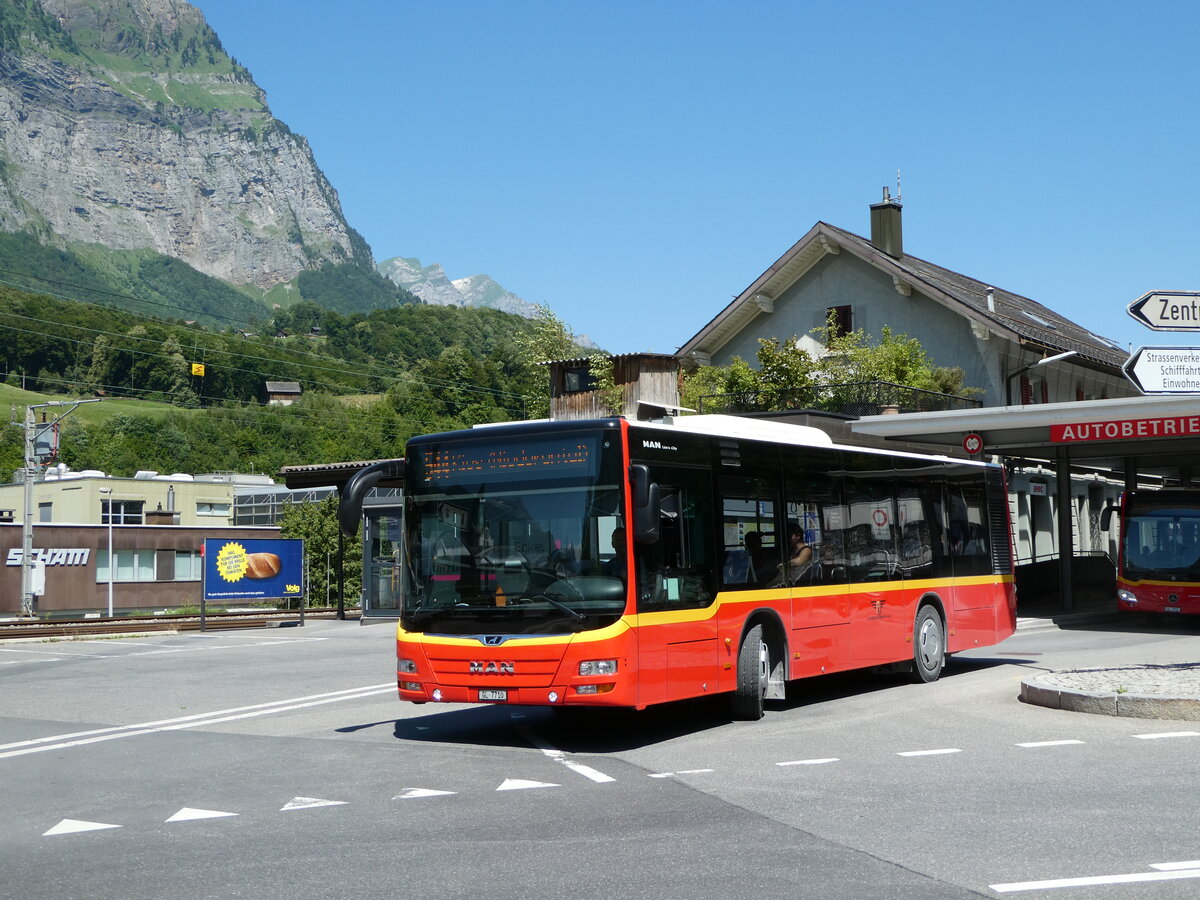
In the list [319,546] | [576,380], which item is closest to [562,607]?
[576,380]

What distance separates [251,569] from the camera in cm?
3662

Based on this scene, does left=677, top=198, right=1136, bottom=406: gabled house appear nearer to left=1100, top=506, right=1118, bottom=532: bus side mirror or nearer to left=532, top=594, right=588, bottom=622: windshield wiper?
left=1100, top=506, right=1118, bottom=532: bus side mirror

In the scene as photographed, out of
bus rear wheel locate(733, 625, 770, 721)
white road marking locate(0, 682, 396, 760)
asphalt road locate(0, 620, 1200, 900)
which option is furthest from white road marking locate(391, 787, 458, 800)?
white road marking locate(0, 682, 396, 760)

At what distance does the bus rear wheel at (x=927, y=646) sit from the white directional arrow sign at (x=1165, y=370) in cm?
504

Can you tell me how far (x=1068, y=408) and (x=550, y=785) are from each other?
19273 mm

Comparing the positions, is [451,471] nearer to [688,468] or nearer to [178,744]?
[688,468]

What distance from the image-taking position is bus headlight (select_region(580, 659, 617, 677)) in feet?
35.4

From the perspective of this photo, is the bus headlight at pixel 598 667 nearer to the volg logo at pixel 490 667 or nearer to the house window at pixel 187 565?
the volg logo at pixel 490 667

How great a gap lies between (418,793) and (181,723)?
568 cm

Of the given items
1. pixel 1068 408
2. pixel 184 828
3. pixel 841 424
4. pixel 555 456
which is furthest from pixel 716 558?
pixel 841 424

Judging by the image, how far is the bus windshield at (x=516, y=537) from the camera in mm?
10992

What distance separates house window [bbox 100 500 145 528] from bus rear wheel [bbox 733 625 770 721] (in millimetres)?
67467

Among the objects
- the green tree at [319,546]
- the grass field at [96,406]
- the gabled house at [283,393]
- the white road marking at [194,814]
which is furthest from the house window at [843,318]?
the grass field at [96,406]

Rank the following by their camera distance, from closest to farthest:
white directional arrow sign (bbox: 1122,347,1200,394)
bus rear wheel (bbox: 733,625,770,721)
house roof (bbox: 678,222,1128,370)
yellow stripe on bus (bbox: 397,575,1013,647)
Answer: yellow stripe on bus (bbox: 397,575,1013,647) < white directional arrow sign (bbox: 1122,347,1200,394) < bus rear wheel (bbox: 733,625,770,721) < house roof (bbox: 678,222,1128,370)
